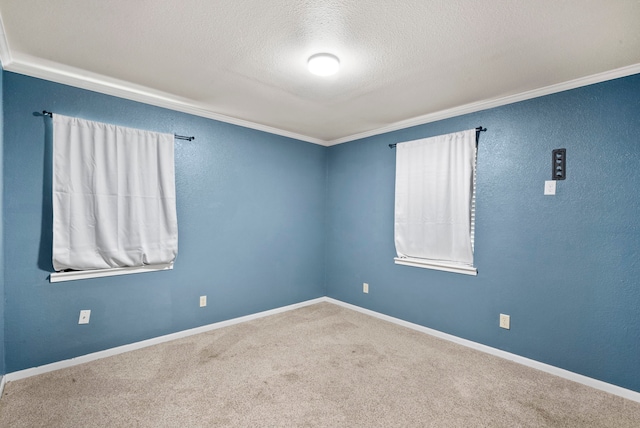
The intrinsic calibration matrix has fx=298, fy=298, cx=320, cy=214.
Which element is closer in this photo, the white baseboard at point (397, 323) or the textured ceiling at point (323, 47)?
the textured ceiling at point (323, 47)

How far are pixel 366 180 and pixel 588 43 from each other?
2467mm

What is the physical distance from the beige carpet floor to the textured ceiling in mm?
2378

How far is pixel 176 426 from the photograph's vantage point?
5.91ft

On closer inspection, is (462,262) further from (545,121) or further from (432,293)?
(545,121)

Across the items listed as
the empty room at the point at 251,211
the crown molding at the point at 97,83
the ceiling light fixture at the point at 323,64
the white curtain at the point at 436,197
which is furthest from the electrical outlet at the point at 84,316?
the white curtain at the point at 436,197

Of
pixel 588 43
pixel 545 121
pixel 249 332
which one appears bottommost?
pixel 249 332

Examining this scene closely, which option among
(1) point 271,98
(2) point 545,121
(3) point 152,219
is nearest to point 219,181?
(3) point 152,219

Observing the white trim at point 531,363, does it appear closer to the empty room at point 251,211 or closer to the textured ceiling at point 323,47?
the empty room at point 251,211

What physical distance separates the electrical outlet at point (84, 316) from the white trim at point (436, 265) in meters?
3.11

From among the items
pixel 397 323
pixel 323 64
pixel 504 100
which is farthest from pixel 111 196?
pixel 504 100

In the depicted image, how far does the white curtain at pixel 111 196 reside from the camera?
7.97ft

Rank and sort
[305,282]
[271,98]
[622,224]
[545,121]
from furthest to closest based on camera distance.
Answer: [305,282] < [271,98] < [545,121] < [622,224]

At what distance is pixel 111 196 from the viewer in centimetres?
264

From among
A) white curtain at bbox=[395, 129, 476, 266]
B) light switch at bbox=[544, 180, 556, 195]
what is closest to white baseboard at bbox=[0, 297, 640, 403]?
white curtain at bbox=[395, 129, 476, 266]
